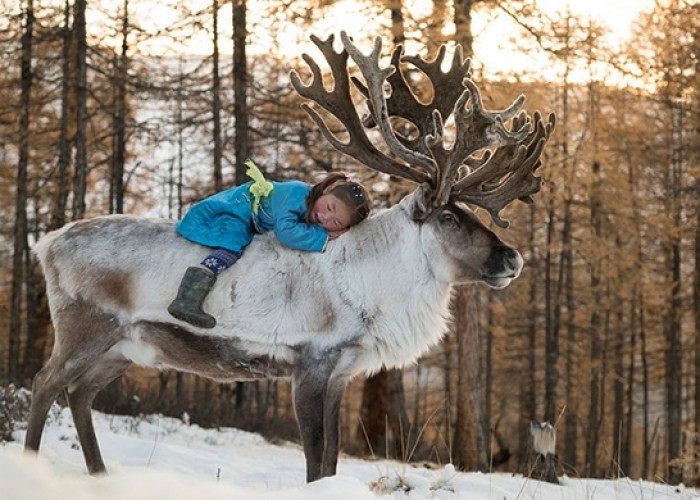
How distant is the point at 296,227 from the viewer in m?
4.83

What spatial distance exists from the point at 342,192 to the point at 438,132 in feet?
2.10

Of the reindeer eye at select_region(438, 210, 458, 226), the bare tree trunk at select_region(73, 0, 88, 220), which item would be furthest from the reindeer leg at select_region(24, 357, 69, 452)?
the bare tree trunk at select_region(73, 0, 88, 220)

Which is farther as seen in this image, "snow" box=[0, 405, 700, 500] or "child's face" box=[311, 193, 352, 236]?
"child's face" box=[311, 193, 352, 236]

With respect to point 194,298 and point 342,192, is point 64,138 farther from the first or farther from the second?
point 194,298

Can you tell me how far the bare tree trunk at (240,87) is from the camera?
1512 centimetres

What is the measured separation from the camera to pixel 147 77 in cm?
1616

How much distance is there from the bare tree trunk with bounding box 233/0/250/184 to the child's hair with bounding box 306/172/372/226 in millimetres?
9779

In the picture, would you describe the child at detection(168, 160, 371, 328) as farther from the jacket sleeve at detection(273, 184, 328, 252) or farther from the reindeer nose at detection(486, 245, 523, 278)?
the reindeer nose at detection(486, 245, 523, 278)

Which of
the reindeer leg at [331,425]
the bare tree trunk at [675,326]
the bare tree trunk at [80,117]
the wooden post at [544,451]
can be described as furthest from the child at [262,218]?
the bare tree trunk at [675,326]

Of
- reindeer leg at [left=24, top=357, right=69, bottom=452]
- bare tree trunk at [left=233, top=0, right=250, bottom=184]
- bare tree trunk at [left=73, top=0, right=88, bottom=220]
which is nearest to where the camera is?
reindeer leg at [left=24, top=357, right=69, bottom=452]

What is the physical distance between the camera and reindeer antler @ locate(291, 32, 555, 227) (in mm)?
5102

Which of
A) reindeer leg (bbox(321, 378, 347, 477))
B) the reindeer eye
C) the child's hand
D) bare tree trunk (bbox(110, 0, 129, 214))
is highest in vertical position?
bare tree trunk (bbox(110, 0, 129, 214))

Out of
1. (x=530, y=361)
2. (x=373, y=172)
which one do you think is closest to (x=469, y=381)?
(x=373, y=172)

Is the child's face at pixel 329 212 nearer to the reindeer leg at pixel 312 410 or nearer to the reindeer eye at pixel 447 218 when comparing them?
the reindeer eye at pixel 447 218
